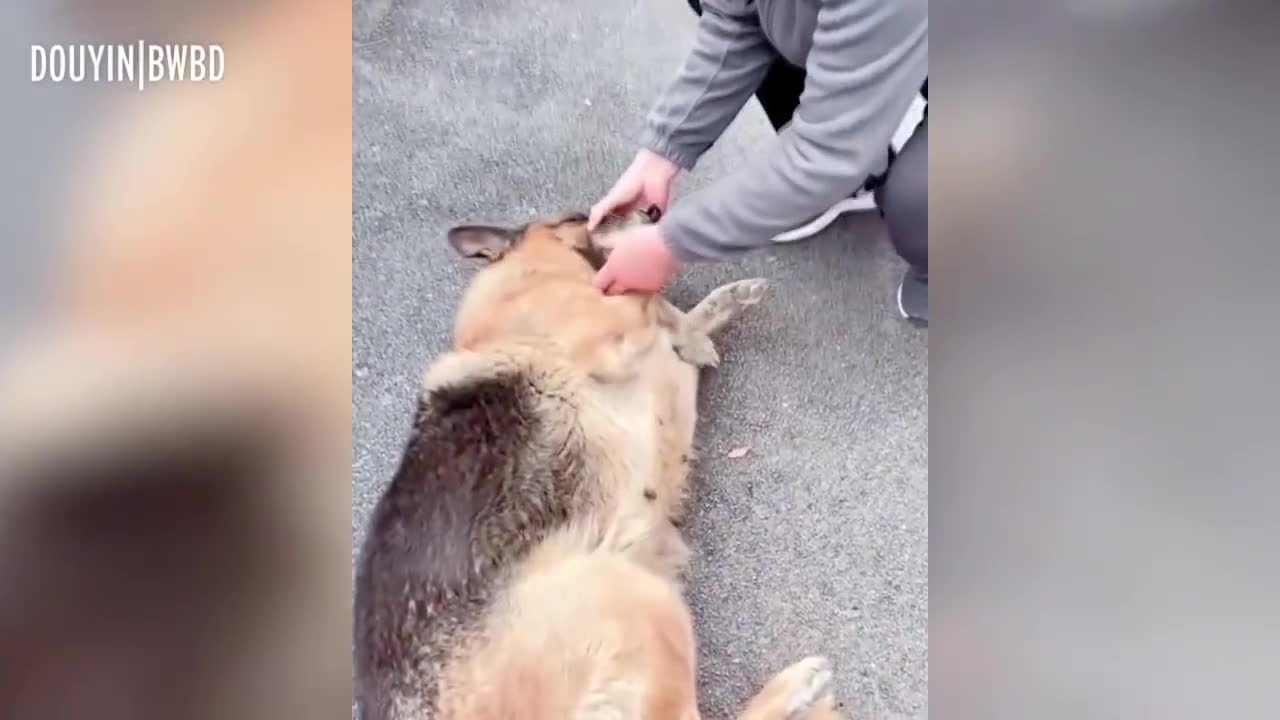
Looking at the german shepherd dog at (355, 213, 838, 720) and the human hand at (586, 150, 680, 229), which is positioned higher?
the human hand at (586, 150, 680, 229)

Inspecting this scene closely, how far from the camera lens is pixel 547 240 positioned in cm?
111

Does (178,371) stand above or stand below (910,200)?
below

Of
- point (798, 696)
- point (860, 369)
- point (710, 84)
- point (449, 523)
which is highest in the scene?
point (710, 84)

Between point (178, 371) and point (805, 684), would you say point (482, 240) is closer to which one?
point (178, 371)

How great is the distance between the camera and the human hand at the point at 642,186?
3.57 ft

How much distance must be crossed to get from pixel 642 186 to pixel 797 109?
0.58 ft

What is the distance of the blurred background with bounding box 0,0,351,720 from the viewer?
42.2 inches

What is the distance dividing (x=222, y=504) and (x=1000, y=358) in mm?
837

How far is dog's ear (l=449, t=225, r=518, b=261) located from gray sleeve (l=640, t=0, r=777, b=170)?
7.1 inches

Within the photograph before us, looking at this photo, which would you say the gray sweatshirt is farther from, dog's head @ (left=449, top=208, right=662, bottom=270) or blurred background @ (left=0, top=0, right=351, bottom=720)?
blurred background @ (left=0, top=0, right=351, bottom=720)

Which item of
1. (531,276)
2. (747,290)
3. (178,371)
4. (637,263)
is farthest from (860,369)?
(178,371)

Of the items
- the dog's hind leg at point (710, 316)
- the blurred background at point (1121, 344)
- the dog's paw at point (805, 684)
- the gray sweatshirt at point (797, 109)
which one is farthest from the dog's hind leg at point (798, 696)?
the gray sweatshirt at point (797, 109)

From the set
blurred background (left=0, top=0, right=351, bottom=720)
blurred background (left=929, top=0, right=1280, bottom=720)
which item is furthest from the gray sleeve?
blurred background (left=0, top=0, right=351, bottom=720)

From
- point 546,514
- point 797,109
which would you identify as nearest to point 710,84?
point 797,109
